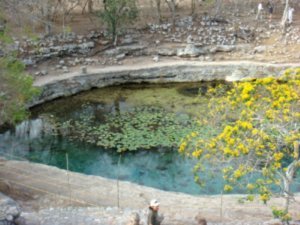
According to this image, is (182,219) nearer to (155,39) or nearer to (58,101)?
(58,101)

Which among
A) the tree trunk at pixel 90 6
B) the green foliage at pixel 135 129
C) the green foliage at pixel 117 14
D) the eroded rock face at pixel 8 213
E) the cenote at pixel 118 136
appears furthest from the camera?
the tree trunk at pixel 90 6

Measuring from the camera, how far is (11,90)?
14.4 metres

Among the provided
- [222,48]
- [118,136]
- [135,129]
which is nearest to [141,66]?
[222,48]

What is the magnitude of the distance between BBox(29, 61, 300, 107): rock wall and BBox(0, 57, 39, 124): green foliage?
936 centimetres

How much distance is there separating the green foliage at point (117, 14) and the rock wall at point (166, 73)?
2864 millimetres

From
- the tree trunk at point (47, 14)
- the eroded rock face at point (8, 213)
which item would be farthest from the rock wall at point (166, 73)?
the eroded rock face at point (8, 213)

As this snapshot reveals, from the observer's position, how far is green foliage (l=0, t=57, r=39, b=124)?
14.1m

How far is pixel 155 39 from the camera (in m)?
29.6

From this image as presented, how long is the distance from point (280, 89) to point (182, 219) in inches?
164

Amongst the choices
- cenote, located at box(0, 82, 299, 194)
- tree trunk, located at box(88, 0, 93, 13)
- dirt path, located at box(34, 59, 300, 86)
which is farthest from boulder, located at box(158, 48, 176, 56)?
tree trunk, located at box(88, 0, 93, 13)

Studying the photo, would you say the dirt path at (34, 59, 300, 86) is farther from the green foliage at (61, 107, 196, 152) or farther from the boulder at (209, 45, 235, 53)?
the green foliage at (61, 107, 196, 152)

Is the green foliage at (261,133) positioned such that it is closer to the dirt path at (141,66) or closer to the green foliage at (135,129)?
the green foliage at (135,129)

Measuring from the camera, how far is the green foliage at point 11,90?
14102 mm

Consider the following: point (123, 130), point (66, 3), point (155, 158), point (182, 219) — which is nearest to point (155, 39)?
point (66, 3)
